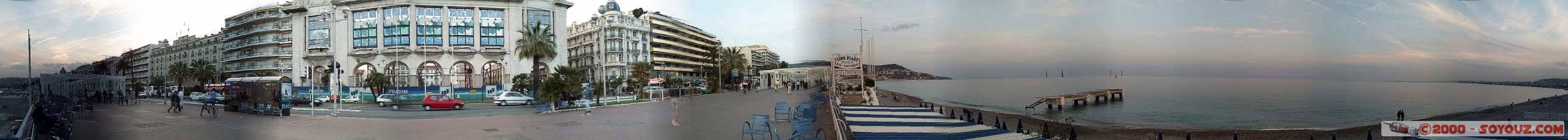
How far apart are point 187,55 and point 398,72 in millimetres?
1749

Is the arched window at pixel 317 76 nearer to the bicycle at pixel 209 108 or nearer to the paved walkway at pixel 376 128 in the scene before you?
the paved walkway at pixel 376 128

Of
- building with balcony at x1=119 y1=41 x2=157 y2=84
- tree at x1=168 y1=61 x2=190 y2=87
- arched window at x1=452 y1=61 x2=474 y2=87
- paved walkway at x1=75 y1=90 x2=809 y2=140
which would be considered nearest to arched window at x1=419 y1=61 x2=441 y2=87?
arched window at x1=452 y1=61 x2=474 y2=87

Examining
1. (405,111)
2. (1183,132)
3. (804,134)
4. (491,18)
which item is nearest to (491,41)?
(491,18)

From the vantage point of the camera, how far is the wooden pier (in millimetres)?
25641

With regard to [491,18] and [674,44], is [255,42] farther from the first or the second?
[674,44]

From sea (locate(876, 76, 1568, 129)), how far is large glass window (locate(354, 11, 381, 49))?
11077mm

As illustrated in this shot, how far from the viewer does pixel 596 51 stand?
10.3 m

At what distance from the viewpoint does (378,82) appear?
802cm

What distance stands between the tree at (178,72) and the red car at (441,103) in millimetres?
1996

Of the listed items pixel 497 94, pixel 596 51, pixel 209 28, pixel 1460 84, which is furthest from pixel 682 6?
pixel 1460 84

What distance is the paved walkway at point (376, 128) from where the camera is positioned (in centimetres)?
657

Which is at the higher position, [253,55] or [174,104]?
[253,55]

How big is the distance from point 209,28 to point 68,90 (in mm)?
1132

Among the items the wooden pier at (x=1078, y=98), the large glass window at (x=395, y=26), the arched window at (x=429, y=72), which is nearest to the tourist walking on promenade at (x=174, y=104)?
the large glass window at (x=395, y=26)
